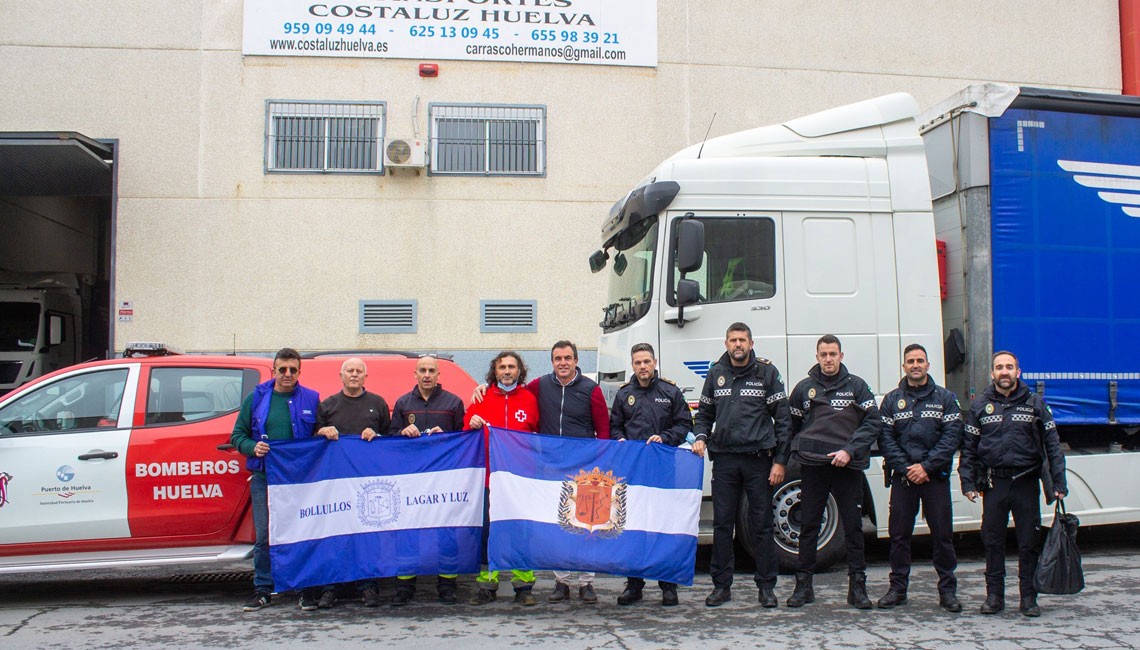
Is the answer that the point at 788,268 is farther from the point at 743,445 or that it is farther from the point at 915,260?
the point at 743,445

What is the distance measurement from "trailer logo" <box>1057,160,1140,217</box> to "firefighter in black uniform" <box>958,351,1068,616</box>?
255cm

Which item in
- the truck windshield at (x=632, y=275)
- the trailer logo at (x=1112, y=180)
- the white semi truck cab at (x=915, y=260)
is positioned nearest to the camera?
the white semi truck cab at (x=915, y=260)

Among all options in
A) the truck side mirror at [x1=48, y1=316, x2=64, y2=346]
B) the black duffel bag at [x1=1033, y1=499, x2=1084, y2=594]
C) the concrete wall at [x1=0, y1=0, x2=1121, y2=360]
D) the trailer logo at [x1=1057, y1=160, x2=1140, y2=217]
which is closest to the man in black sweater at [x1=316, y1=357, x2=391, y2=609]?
the black duffel bag at [x1=1033, y1=499, x2=1084, y2=594]

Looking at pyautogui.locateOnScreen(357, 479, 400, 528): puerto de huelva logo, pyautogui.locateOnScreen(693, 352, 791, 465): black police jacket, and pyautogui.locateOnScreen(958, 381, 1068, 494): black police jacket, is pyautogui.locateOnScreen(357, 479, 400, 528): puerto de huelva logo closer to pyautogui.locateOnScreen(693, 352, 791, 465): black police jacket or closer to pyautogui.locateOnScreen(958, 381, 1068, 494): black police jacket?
pyautogui.locateOnScreen(693, 352, 791, 465): black police jacket

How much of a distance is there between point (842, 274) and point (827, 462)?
6.00ft

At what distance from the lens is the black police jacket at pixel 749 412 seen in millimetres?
6375

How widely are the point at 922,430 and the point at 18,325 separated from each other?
16083 mm

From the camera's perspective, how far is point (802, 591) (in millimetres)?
6430

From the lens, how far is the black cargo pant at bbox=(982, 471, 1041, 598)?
20.4 ft

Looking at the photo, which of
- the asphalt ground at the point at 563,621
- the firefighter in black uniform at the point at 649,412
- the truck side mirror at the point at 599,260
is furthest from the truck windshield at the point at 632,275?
the asphalt ground at the point at 563,621

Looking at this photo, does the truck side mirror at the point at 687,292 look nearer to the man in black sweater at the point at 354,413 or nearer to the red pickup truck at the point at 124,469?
the man in black sweater at the point at 354,413

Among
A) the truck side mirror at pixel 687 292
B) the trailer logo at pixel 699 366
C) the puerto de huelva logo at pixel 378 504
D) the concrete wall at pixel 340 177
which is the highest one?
the concrete wall at pixel 340 177

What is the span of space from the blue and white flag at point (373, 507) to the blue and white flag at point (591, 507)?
304mm

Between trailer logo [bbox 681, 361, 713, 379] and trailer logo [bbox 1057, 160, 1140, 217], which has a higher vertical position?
trailer logo [bbox 1057, 160, 1140, 217]
